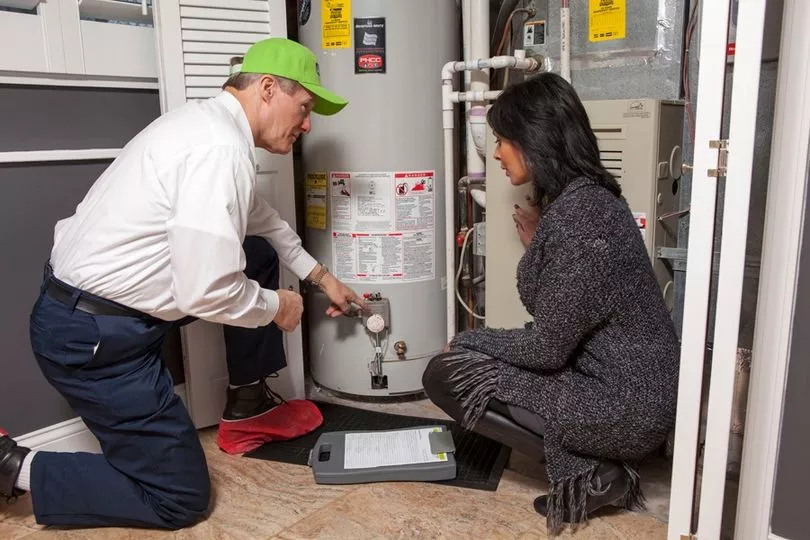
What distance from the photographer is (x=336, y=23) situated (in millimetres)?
2131

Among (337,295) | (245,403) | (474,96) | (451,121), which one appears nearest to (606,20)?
(474,96)

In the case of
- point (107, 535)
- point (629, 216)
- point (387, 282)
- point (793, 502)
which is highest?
point (629, 216)

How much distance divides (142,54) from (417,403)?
1403 millimetres

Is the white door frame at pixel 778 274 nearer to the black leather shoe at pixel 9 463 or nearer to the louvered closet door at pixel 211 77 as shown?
the louvered closet door at pixel 211 77

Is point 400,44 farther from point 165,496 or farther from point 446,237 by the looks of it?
point 165,496

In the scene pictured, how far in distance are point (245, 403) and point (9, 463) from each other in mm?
649

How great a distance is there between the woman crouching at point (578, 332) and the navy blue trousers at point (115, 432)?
715 mm

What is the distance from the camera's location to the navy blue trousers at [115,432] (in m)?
1.57

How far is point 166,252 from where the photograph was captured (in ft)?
5.07

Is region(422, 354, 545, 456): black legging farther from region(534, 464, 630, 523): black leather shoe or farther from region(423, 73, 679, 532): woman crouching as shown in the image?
region(534, 464, 630, 523): black leather shoe

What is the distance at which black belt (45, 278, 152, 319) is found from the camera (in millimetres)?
1558

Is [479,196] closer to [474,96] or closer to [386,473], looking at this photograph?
[474,96]

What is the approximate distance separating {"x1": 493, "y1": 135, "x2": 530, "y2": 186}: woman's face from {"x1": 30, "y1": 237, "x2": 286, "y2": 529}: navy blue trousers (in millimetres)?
924

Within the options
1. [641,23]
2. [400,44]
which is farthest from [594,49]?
[400,44]
